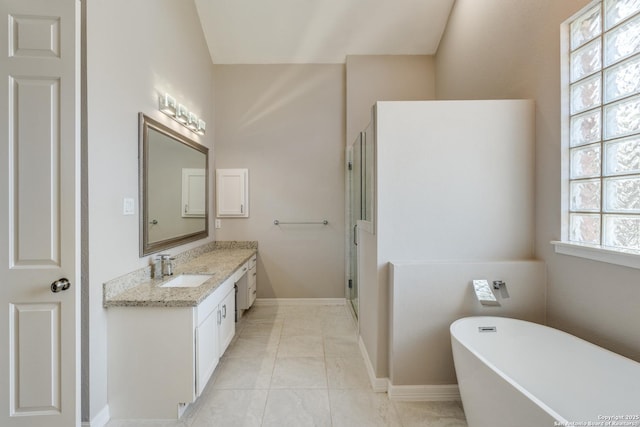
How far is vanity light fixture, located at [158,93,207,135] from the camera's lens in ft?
7.68

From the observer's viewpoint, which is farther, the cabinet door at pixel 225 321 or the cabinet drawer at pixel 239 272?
the cabinet drawer at pixel 239 272

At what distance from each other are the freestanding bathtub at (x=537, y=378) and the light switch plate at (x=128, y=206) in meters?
2.19

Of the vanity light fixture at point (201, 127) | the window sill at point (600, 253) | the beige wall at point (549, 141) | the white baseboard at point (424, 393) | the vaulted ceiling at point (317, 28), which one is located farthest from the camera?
the vaulted ceiling at point (317, 28)

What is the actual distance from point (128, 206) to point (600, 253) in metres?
2.82

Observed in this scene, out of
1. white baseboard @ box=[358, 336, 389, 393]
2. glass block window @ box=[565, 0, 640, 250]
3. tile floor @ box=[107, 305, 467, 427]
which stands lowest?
tile floor @ box=[107, 305, 467, 427]

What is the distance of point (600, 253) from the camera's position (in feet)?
4.76

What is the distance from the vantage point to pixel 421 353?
6.10 feet

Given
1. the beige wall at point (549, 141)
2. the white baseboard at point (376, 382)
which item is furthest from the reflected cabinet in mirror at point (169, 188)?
the beige wall at point (549, 141)

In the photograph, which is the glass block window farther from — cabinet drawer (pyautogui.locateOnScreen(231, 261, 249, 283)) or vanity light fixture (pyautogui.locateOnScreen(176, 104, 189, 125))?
vanity light fixture (pyautogui.locateOnScreen(176, 104, 189, 125))

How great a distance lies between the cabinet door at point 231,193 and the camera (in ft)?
12.1

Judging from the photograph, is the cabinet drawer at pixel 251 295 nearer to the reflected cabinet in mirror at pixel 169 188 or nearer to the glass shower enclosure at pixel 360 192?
the reflected cabinet in mirror at pixel 169 188

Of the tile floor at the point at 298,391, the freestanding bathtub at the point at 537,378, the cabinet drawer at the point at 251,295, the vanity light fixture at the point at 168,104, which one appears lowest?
the tile floor at the point at 298,391
